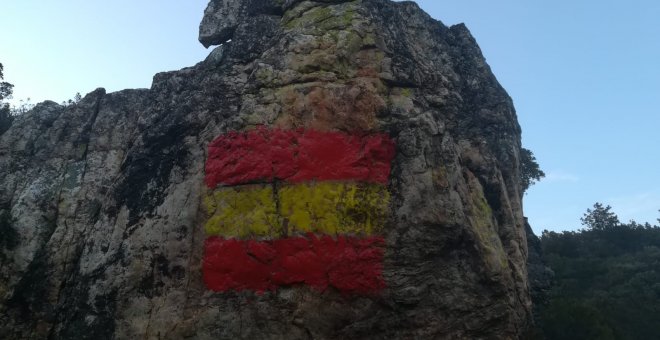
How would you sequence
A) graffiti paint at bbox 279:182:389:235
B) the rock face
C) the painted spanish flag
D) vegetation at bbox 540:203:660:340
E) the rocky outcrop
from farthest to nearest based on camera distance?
the rocky outcrop
vegetation at bbox 540:203:660:340
graffiti paint at bbox 279:182:389:235
the painted spanish flag
the rock face

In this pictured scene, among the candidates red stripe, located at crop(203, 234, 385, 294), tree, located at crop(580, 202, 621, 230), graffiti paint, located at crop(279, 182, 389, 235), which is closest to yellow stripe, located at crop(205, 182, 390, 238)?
graffiti paint, located at crop(279, 182, 389, 235)

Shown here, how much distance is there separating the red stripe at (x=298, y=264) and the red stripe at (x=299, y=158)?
1.42m

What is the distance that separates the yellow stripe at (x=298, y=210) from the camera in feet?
34.5

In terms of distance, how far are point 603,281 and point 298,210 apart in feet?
73.8

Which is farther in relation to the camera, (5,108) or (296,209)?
(5,108)

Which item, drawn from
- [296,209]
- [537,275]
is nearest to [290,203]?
[296,209]

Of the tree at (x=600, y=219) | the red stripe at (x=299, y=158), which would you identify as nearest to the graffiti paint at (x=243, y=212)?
the red stripe at (x=299, y=158)

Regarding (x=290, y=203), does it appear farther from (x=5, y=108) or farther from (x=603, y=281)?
(x=603, y=281)

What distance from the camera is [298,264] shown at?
10.2 m

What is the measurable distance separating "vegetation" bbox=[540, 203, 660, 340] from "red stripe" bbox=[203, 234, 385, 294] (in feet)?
28.7

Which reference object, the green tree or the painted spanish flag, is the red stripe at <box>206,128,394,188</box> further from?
the green tree

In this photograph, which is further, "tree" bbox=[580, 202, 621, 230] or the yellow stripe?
"tree" bbox=[580, 202, 621, 230]

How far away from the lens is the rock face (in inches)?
395

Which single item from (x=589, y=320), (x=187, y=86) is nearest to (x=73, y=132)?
(x=187, y=86)
